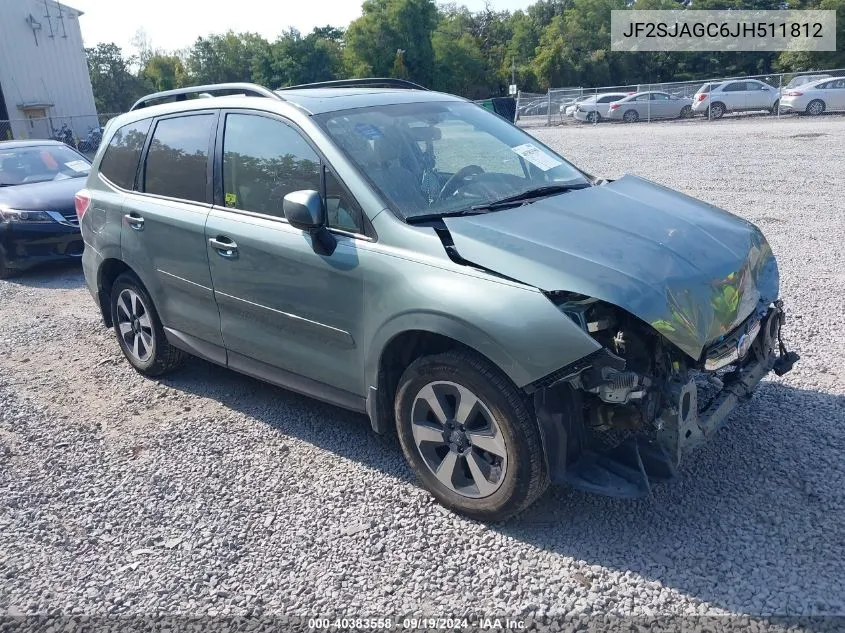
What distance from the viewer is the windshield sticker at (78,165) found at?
10.2 meters

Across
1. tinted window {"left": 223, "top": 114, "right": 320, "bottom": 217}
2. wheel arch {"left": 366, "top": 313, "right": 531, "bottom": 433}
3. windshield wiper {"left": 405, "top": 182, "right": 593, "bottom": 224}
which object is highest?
tinted window {"left": 223, "top": 114, "right": 320, "bottom": 217}

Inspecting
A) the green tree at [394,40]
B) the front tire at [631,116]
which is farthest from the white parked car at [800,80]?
the green tree at [394,40]

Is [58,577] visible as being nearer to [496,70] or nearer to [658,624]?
[658,624]

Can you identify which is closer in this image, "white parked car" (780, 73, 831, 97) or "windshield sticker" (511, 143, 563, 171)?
"windshield sticker" (511, 143, 563, 171)

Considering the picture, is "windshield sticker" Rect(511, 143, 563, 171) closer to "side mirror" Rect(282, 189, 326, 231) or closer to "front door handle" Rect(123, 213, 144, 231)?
"side mirror" Rect(282, 189, 326, 231)

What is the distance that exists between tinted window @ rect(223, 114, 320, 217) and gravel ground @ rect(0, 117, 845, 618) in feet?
4.74

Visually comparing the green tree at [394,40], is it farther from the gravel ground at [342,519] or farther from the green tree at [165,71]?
the gravel ground at [342,519]

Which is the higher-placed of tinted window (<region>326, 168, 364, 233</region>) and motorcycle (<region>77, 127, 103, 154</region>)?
tinted window (<region>326, 168, 364, 233</region>)

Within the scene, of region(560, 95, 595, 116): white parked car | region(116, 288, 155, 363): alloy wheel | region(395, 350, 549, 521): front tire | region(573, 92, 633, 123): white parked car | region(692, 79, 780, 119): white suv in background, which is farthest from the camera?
region(560, 95, 595, 116): white parked car

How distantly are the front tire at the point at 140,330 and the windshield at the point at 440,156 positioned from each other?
2.10 meters

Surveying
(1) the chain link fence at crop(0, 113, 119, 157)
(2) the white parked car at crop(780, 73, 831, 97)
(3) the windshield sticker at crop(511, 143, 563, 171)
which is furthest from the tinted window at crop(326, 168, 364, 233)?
(1) the chain link fence at crop(0, 113, 119, 157)

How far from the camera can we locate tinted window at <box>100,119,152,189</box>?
5.02m

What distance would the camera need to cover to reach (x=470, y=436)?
128 inches

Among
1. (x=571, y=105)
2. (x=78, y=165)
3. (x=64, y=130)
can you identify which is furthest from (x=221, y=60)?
(x=78, y=165)
